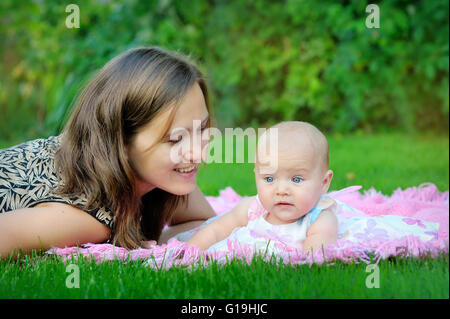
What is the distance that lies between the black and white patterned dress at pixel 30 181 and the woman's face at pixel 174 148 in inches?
8.8

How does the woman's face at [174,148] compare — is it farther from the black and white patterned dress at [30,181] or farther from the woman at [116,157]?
the black and white patterned dress at [30,181]

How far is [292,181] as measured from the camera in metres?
→ 1.79

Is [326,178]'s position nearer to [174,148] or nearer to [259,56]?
[174,148]

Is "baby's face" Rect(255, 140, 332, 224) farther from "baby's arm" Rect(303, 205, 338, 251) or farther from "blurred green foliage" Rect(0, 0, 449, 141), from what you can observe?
"blurred green foliage" Rect(0, 0, 449, 141)

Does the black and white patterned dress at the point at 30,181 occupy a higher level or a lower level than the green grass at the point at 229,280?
higher

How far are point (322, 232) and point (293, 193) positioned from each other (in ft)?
0.55

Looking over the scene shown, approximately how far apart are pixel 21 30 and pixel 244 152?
138 inches

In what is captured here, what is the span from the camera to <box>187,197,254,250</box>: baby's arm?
1975 millimetres

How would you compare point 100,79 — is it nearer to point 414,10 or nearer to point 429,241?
point 429,241

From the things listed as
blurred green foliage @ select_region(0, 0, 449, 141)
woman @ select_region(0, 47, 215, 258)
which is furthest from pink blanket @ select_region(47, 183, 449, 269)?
blurred green foliage @ select_region(0, 0, 449, 141)

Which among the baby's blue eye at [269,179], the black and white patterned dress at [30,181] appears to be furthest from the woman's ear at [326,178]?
the black and white patterned dress at [30,181]

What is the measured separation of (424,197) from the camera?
2625mm

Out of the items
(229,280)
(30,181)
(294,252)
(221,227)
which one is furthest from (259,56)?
(229,280)

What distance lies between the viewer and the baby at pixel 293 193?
5.79ft
